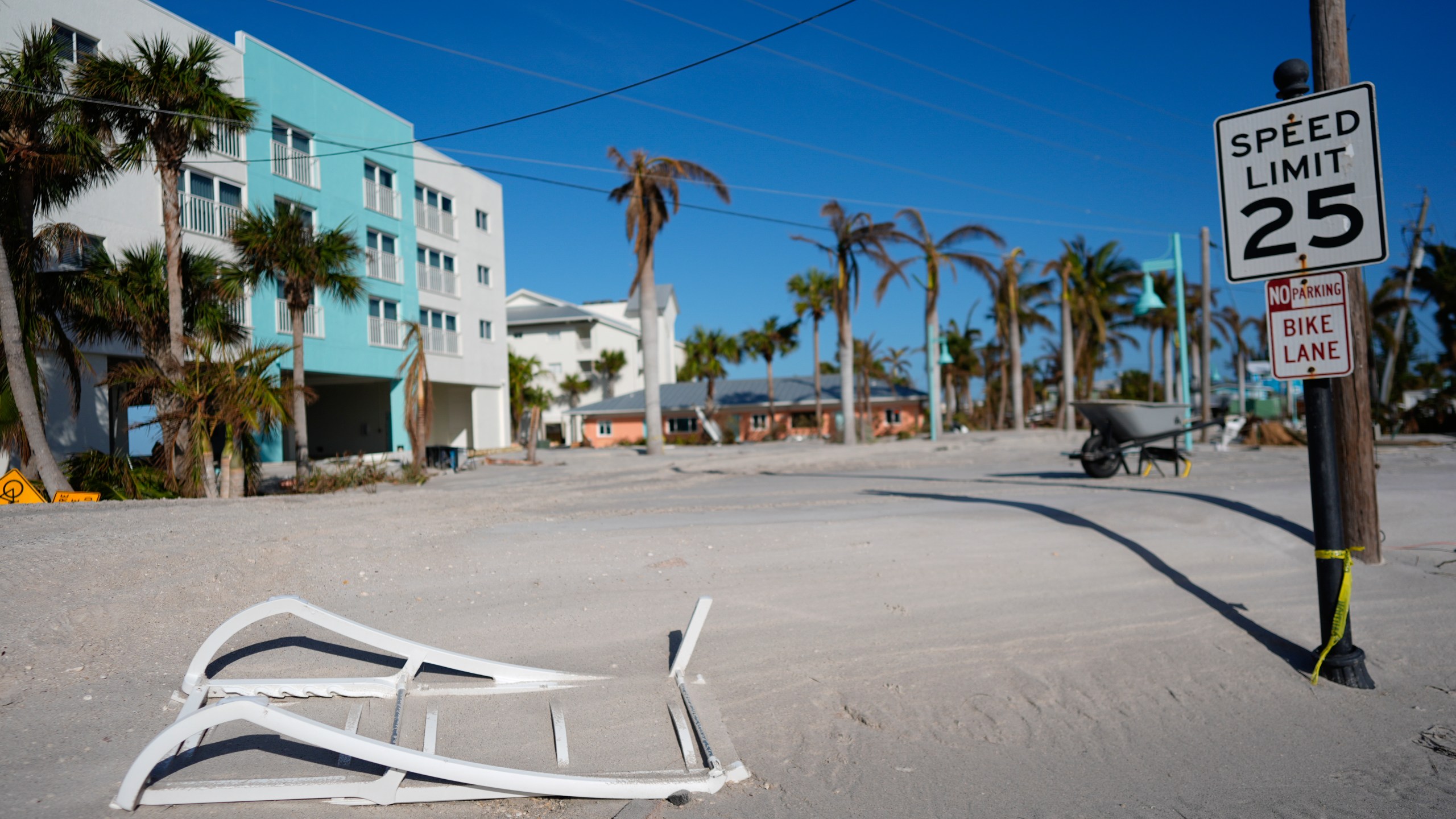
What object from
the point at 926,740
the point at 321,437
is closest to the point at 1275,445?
the point at 926,740

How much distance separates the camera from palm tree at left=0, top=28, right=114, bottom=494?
1283 cm

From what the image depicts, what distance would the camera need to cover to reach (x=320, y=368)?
1112 inches

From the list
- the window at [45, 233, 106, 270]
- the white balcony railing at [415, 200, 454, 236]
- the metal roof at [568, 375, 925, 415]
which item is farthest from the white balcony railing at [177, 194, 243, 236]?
the metal roof at [568, 375, 925, 415]

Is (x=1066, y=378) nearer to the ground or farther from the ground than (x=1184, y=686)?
farther from the ground

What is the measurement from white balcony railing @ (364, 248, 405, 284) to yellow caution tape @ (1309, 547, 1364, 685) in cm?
3103

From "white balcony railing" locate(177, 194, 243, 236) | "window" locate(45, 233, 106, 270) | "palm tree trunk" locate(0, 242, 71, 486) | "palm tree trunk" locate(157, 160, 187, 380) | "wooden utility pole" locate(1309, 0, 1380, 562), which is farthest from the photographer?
"white balcony railing" locate(177, 194, 243, 236)

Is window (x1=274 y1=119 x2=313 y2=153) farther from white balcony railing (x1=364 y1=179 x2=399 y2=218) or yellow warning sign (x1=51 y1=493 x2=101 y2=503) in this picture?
yellow warning sign (x1=51 y1=493 x2=101 y2=503)

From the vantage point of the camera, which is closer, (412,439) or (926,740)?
(926,740)

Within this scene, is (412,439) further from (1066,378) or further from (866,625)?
(1066,378)

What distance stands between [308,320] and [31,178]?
575 inches

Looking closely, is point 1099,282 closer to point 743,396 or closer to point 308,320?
point 743,396

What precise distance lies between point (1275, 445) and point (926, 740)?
2752 cm

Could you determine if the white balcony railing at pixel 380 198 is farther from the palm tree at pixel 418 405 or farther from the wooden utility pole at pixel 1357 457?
the wooden utility pole at pixel 1357 457

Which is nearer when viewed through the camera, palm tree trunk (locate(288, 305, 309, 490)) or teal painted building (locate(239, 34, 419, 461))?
palm tree trunk (locate(288, 305, 309, 490))
